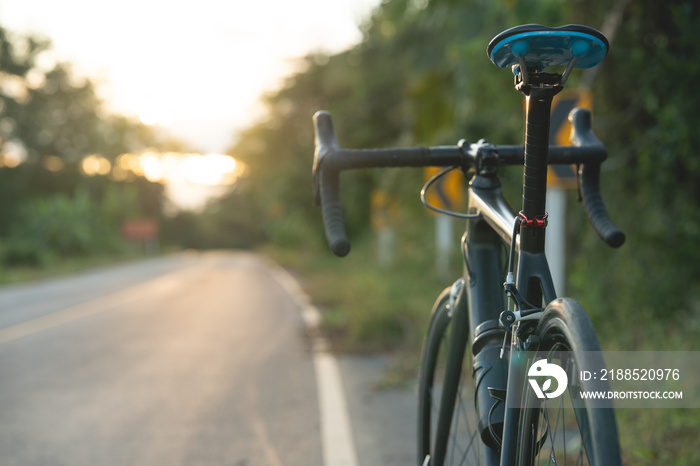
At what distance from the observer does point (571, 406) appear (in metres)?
1.27

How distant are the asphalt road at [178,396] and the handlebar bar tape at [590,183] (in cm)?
228

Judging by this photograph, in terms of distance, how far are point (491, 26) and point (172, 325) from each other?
594 centimetres

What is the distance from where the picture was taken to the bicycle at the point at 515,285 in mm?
1219

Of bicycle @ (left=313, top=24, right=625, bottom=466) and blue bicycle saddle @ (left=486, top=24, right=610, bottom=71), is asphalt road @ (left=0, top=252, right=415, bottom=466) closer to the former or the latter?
bicycle @ (left=313, top=24, right=625, bottom=466)

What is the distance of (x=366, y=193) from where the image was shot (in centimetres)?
1806

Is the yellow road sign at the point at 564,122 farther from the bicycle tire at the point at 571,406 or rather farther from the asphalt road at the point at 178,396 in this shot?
the bicycle tire at the point at 571,406

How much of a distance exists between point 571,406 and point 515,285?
0.29 metres

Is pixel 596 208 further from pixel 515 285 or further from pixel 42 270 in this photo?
pixel 42 270

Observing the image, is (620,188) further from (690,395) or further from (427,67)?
(427,67)

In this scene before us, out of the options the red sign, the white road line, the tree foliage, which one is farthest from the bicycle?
the red sign

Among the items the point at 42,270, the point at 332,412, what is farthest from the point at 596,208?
the point at 42,270

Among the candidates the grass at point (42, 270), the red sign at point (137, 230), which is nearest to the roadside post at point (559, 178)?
the grass at point (42, 270)

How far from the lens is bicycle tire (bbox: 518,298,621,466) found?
102 cm

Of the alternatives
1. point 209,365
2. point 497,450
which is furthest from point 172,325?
point 497,450
